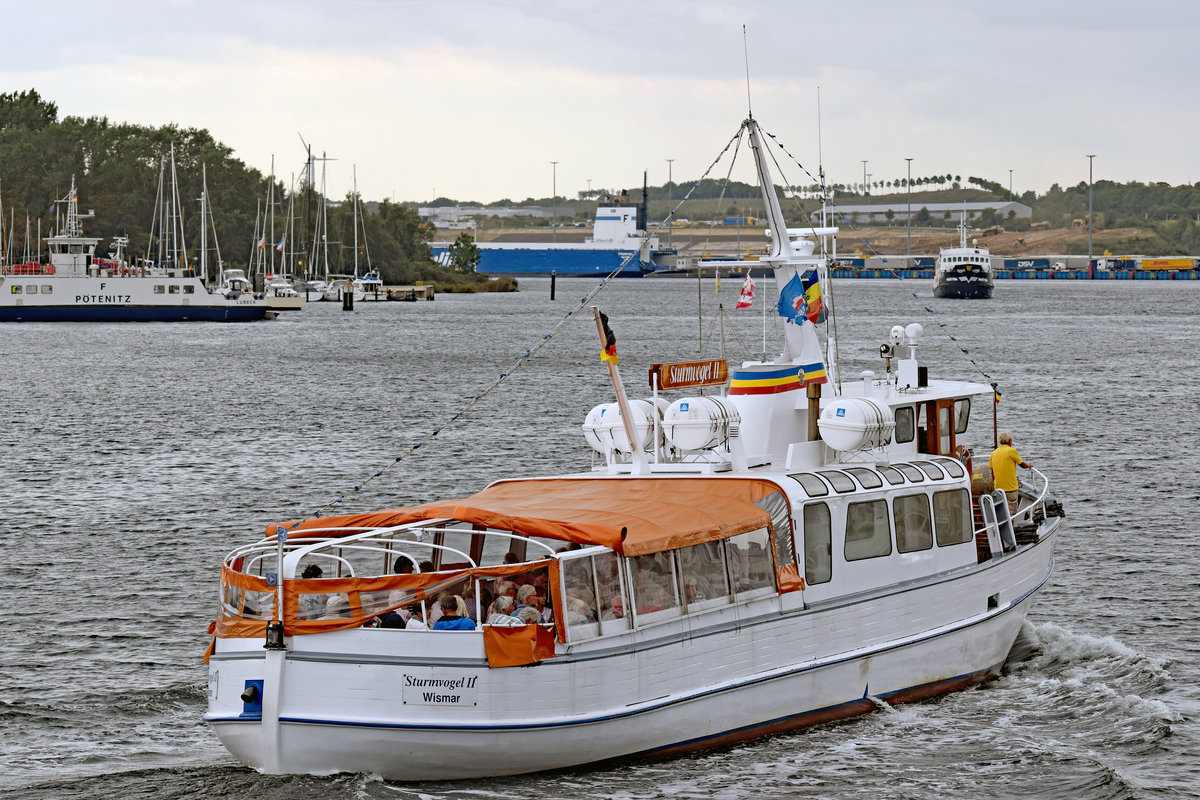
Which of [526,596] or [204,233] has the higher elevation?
[204,233]

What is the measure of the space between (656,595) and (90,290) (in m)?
117

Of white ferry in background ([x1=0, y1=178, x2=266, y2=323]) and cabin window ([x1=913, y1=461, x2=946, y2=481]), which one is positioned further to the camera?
white ferry in background ([x1=0, y1=178, x2=266, y2=323])

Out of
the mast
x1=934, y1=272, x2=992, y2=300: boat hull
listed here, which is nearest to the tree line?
the mast

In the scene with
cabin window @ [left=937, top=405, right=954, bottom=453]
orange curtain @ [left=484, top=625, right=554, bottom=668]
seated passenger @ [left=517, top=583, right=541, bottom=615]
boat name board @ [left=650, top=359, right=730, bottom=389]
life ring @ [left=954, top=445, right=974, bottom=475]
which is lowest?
orange curtain @ [left=484, top=625, right=554, bottom=668]

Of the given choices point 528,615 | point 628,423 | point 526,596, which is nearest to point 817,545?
point 628,423

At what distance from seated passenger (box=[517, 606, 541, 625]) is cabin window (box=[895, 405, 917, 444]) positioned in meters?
9.44

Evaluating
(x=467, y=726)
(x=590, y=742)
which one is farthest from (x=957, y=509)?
(x=467, y=726)

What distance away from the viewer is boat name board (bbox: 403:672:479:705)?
49.7ft

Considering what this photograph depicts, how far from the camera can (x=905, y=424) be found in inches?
915

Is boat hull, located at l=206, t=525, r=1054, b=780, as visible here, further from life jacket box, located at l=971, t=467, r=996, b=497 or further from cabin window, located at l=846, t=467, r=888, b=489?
life jacket box, located at l=971, t=467, r=996, b=497

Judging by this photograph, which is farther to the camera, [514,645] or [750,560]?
[750,560]

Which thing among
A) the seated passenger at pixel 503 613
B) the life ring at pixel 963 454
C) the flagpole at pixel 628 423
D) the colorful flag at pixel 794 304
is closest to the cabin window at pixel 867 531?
the flagpole at pixel 628 423

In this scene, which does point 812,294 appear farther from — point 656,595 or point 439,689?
point 439,689

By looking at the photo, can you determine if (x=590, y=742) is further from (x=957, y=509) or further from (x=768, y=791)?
(x=957, y=509)
